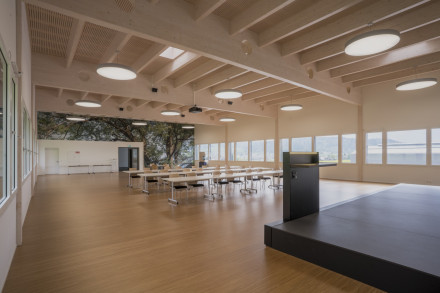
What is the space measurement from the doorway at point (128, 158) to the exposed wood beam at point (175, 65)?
12.1 metres

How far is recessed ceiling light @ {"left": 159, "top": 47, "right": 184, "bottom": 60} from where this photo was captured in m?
7.01

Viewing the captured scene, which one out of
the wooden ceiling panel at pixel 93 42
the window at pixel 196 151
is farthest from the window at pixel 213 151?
the wooden ceiling panel at pixel 93 42

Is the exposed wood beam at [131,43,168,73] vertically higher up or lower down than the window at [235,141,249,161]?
higher up

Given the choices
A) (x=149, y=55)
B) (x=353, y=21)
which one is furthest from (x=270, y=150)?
(x=353, y=21)

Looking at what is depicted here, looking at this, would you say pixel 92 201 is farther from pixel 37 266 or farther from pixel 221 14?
pixel 221 14

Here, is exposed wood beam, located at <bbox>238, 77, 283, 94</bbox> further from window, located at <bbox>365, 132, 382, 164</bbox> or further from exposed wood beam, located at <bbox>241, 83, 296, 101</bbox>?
window, located at <bbox>365, 132, 382, 164</bbox>

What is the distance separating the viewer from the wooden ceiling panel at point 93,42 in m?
5.56

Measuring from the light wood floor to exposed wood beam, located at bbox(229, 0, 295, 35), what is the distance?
4004 mm

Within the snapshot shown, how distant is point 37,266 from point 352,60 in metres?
8.27

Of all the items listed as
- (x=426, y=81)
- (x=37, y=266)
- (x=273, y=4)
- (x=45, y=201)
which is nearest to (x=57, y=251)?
(x=37, y=266)

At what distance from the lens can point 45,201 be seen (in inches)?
269

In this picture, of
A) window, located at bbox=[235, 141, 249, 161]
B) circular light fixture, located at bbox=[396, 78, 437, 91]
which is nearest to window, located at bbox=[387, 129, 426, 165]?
circular light fixture, located at bbox=[396, 78, 437, 91]

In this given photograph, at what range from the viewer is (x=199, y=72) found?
25.7 feet

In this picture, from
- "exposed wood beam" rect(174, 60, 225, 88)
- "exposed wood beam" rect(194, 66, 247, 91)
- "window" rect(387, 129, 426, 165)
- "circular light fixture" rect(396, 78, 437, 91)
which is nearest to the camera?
"circular light fixture" rect(396, 78, 437, 91)
